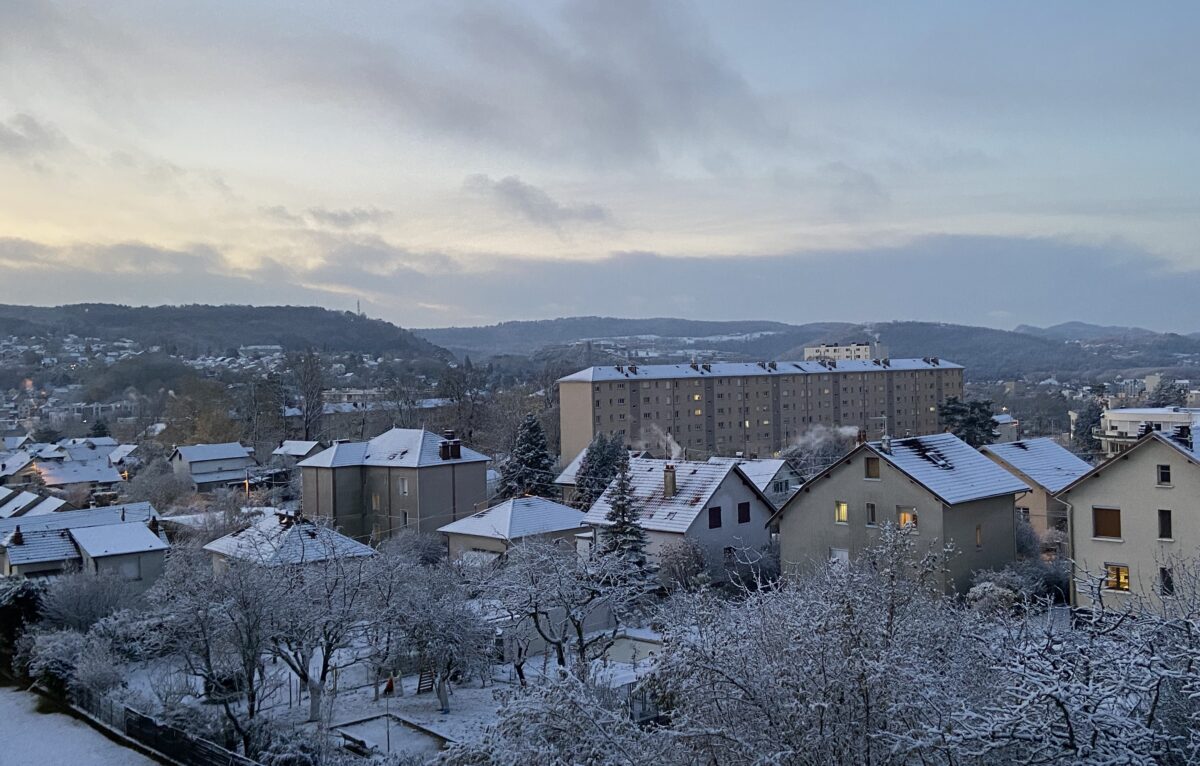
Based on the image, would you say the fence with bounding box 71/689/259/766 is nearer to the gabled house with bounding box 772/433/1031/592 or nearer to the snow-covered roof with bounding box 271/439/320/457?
the gabled house with bounding box 772/433/1031/592

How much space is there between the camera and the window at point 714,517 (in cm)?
3036

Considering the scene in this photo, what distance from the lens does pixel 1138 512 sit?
2208 cm

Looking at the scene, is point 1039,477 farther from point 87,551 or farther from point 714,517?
point 87,551

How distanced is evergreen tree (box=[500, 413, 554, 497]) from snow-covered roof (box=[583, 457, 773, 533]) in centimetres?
1515

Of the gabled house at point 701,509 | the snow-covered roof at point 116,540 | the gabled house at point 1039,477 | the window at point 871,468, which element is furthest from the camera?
the gabled house at point 1039,477

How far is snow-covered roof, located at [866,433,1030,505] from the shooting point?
81.6 feet

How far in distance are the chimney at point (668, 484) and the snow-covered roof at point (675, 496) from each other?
0.10 m

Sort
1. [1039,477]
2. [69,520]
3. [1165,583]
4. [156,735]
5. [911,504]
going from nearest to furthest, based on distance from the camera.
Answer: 1. [1165,583]
2. [156,735]
3. [911,504]
4. [1039,477]
5. [69,520]

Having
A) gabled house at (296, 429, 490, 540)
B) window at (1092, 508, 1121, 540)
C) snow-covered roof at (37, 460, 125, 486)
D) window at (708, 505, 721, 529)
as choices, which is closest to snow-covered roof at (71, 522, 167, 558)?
gabled house at (296, 429, 490, 540)

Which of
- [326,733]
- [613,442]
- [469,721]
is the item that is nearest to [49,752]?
[326,733]

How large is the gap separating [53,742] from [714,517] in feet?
64.9

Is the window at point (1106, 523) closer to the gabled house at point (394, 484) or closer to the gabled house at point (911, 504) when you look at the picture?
the gabled house at point (911, 504)

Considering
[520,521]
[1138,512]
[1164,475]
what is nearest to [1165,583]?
[1138,512]

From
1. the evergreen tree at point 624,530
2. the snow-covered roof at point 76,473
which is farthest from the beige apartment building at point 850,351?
the evergreen tree at point 624,530
